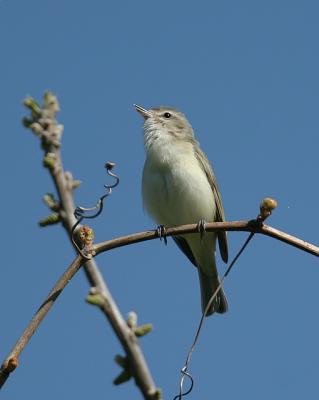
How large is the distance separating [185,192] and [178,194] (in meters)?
0.09

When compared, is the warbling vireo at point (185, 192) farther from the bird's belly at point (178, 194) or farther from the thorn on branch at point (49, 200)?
the thorn on branch at point (49, 200)

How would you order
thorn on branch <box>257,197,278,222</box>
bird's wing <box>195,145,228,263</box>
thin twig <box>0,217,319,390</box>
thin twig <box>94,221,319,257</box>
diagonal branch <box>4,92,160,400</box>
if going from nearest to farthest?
diagonal branch <box>4,92,160,400</box>
thin twig <box>0,217,319,390</box>
thin twig <box>94,221,319,257</box>
thorn on branch <box>257,197,278,222</box>
bird's wing <box>195,145,228,263</box>

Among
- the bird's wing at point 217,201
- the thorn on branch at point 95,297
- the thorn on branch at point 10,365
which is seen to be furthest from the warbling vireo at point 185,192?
the thorn on branch at point 95,297

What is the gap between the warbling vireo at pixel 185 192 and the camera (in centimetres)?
748

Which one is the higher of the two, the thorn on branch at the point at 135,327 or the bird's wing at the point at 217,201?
the bird's wing at the point at 217,201

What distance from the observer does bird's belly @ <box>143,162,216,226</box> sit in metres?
7.46

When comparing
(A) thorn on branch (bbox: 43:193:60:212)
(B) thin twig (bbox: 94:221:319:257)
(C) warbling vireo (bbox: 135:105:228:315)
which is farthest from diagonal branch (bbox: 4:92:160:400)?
(C) warbling vireo (bbox: 135:105:228:315)

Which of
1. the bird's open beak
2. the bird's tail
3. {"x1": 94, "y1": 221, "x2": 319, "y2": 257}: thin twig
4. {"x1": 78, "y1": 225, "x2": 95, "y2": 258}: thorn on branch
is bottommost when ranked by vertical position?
{"x1": 78, "y1": 225, "x2": 95, "y2": 258}: thorn on branch

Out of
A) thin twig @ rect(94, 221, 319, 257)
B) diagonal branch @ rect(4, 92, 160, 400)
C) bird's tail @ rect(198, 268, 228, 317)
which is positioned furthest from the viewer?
bird's tail @ rect(198, 268, 228, 317)

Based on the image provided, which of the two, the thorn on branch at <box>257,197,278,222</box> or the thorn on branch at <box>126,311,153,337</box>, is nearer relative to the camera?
the thorn on branch at <box>126,311,153,337</box>

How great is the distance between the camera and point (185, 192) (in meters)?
7.46

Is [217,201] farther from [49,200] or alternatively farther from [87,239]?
[49,200]

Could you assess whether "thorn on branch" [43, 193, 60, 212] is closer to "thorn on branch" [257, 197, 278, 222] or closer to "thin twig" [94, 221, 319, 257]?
"thin twig" [94, 221, 319, 257]

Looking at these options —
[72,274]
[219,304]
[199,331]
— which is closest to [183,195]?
[219,304]
